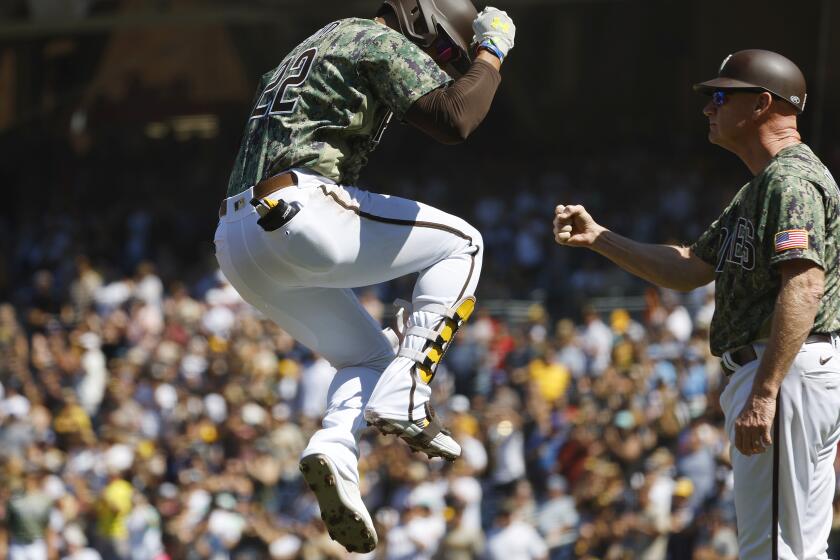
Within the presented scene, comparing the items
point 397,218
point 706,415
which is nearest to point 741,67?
point 397,218

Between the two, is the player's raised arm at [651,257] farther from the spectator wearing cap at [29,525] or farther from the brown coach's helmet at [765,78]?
the spectator wearing cap at [29,525]

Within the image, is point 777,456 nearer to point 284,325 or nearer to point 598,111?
point 284,325

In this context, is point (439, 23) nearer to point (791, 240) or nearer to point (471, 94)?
point (471, 94)

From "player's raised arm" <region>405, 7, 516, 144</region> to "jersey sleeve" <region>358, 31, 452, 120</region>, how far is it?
0.11 ft

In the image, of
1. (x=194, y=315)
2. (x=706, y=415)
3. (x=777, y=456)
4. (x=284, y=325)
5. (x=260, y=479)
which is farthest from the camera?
(x=194, y=315)

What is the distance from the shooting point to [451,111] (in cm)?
473

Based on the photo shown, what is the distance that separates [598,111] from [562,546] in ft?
50.5

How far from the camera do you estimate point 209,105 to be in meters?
26.8

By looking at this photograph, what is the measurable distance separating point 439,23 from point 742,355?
1577 millimetres

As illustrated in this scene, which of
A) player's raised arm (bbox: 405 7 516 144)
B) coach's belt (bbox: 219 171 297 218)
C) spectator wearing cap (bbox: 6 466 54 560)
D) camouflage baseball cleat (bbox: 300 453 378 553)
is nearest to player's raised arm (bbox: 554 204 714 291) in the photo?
player's raised arm (bbox: 405 7 516 144)

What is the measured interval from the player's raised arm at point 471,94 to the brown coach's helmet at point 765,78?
74cm

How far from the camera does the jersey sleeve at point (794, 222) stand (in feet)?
15.5

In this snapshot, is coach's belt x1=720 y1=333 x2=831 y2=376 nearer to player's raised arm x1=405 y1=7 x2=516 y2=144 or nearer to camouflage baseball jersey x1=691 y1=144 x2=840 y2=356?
camouflage baseball jersey x1=691 y1=144 x2=840 y2=356

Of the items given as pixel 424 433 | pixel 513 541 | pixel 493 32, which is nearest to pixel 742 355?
pixel 424 433
